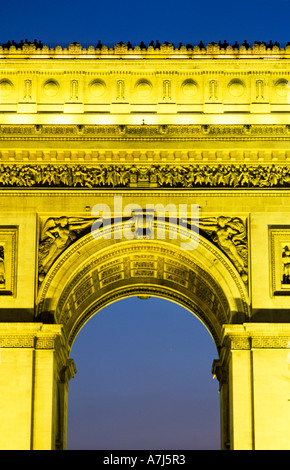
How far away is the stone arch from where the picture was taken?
4047 cm

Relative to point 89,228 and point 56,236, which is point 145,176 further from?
point 56,236

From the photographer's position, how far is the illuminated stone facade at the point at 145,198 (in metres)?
39.6

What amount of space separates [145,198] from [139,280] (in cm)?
491

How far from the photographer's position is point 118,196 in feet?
135

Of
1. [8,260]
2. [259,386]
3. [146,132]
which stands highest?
[146,132]

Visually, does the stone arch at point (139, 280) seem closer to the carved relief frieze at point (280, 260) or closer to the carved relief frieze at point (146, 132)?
the carved relief frieze at point (280, 260)

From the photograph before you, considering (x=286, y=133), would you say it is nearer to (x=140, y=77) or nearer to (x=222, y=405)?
(x=140, y=77)

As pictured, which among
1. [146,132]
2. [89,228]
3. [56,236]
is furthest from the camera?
[146,132]

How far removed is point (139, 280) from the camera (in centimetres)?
4538

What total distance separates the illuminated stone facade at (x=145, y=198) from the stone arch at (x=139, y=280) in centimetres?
5

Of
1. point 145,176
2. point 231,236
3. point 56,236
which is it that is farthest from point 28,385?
point 231,236

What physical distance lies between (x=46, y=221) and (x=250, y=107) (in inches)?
256

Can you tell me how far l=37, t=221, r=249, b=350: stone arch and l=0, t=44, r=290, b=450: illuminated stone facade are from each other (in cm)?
5

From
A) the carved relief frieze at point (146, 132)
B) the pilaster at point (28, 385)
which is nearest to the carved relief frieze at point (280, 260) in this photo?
the carved relief frieze at point (146, 132)
